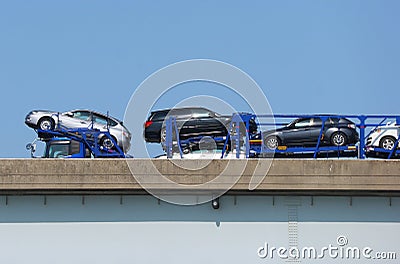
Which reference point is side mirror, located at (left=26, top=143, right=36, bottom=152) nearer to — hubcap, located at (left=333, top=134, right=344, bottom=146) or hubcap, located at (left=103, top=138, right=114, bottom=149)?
hubcap, located at (left=103, top=138, right=114, bottom=149)

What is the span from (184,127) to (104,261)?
6323 millimetres

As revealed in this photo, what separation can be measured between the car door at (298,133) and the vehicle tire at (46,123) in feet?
26.0

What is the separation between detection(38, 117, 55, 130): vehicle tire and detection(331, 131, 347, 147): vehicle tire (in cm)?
945

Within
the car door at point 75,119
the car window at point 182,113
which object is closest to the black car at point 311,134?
the car window at point 182,113

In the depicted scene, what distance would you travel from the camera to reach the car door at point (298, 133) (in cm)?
2044

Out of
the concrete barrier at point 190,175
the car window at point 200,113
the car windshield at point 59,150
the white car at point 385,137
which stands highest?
the car window at point 200,113

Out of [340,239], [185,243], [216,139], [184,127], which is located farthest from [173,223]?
[184,127]

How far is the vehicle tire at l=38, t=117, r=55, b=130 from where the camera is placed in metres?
25.5

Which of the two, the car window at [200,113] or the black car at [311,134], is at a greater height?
the car window at [200,113]

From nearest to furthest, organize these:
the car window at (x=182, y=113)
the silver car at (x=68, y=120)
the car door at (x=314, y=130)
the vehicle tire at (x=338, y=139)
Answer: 1. the vehicle tire at (x=338, y=139)
2. the car window at (x=182, y=113)
3. the car door at (x=314, y=130)
4. the silver car at (x=68, y=120)

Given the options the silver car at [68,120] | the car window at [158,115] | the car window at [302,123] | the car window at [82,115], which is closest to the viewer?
the car window at [302,123]

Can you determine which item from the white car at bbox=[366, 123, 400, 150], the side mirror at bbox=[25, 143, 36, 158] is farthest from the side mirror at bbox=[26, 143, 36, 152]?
the white car at bbox=[366, 123, 400, 150]

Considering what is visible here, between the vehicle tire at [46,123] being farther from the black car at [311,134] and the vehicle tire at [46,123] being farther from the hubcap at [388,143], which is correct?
the hubcap at [388,143]

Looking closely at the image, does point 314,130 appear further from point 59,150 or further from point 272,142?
point 59,150
